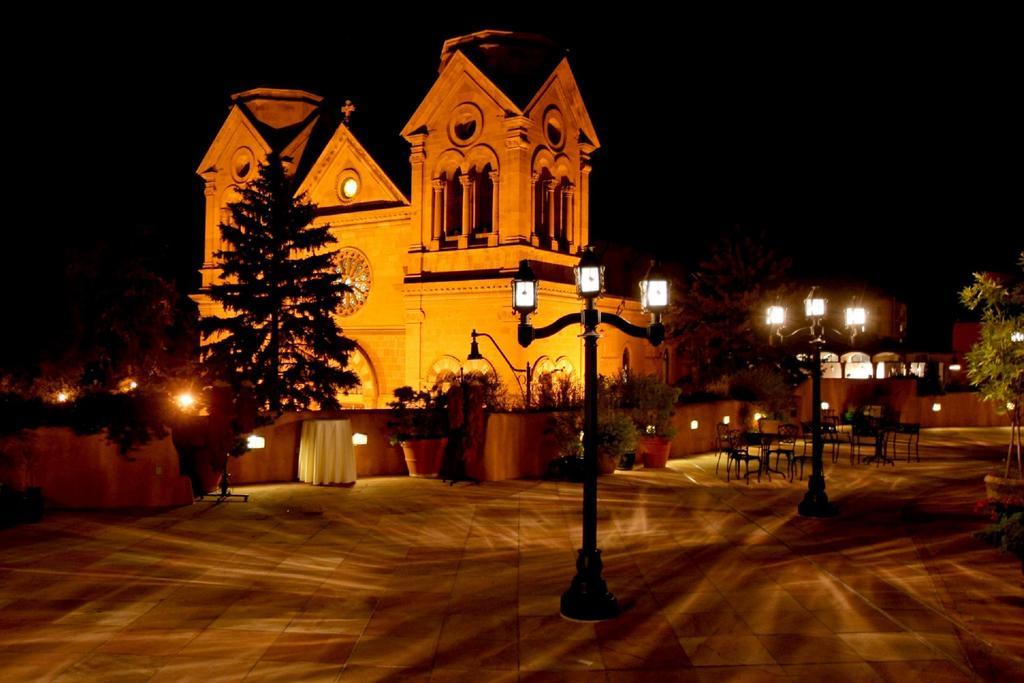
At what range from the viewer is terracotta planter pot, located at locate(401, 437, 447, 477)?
59.7ft

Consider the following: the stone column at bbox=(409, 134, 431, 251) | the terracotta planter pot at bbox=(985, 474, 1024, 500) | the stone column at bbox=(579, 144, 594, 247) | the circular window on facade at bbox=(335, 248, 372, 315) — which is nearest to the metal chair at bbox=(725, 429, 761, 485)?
the terracotta planter pot at bbox=(985, 474, 1024, 500)

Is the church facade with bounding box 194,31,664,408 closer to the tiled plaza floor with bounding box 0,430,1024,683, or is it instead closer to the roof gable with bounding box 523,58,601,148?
the roof gable with bounding box 523,58,601,148

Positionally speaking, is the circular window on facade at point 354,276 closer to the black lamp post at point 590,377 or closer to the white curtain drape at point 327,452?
the white curtain drape at point 327,452

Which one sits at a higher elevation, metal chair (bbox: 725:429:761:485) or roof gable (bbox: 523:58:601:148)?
roof gable (bbox: 523:58:601:148)

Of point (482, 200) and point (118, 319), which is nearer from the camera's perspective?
point (118, 319)

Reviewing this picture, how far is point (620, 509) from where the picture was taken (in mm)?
14383

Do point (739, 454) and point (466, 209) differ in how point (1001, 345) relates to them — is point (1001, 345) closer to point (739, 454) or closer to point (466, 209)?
point (739, 454)

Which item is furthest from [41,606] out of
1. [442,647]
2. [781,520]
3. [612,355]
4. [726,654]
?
[612,355]

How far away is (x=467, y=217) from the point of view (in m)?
31.1

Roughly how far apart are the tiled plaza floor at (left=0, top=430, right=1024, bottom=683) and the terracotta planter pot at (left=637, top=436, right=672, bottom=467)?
556 cm

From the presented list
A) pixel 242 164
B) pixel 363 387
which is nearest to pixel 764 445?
pixel 363 387

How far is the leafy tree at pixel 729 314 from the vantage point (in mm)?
34281

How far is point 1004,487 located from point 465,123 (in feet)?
76.9

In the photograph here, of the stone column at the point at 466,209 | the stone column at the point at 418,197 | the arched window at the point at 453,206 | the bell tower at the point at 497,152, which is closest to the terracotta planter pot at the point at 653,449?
the bell tower at the point at 497,152
